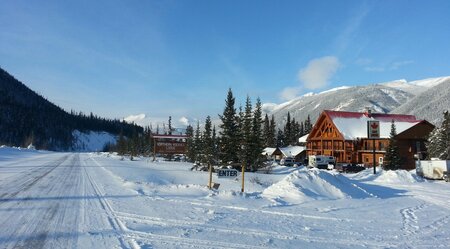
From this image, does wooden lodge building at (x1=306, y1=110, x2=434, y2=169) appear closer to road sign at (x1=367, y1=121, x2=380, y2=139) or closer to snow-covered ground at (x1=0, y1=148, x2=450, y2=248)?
road sign at (x1=367, y1=121, x2=380, y2=139)

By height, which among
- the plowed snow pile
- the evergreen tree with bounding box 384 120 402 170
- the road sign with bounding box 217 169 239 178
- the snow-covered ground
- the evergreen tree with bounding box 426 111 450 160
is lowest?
the snow-covered ground

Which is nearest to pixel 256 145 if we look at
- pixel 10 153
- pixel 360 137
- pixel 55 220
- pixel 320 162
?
pixel 320 162

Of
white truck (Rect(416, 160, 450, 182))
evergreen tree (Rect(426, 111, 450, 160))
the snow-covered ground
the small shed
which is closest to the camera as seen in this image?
the snow-covered ground

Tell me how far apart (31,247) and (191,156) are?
52.4m

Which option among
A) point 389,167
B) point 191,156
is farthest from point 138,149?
point 389,167

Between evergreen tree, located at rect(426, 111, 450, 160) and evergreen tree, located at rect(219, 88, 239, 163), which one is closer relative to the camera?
evergreen tree, located at rect(219, 88, 239, 163)

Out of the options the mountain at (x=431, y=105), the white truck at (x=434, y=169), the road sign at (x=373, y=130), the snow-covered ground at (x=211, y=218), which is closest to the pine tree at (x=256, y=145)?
the road sign at (x=373, y=130)

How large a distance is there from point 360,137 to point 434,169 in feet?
91.7

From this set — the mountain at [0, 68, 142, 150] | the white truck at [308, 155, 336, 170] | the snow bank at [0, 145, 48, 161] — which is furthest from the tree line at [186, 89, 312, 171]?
the mountain at [0, 68, 142, 150]

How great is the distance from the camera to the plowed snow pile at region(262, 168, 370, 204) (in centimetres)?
1508

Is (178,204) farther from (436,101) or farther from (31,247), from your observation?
(436,101)

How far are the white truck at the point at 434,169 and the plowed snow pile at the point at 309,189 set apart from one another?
18.2 m

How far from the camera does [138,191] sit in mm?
15328

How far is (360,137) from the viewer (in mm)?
61188
